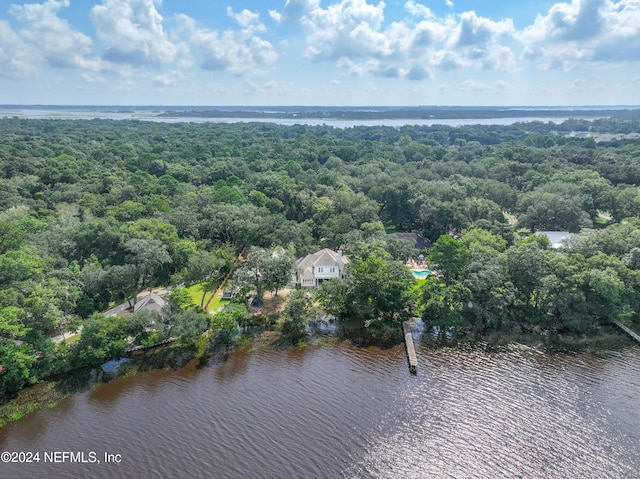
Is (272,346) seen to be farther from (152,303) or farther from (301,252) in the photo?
(301,252)

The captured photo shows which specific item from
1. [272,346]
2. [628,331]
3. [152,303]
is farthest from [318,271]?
[628,331]

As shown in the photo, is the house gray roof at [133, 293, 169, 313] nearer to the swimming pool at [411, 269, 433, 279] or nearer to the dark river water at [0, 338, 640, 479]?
the dark river water at [0, 338, 640, 479]

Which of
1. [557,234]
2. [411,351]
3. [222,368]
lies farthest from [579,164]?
[222,368]

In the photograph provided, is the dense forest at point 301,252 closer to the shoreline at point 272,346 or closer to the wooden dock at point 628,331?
the wooden dock at point 628,331

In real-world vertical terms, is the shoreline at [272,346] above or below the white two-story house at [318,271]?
below

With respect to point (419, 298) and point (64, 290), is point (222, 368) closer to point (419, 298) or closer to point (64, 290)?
point (64, 290)

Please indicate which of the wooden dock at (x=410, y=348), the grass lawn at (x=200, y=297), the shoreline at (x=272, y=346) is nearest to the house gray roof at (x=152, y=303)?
the grass lawn at (x=200, y=297)
